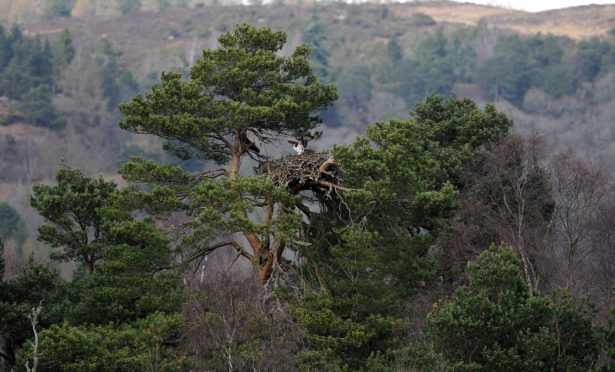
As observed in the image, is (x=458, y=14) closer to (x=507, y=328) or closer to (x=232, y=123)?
(x=232, y=123)

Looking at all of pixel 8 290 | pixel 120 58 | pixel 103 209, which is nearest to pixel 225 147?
pixel 103 209

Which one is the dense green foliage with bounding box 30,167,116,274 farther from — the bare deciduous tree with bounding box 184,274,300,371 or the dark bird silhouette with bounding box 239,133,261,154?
the dark bird silhouette with bounding box 239,133,261,154

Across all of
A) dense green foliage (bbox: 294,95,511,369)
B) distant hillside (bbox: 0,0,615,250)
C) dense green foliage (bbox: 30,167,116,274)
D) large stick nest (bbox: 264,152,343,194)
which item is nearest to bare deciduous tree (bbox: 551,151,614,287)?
dense green foliage (bbox: 294,95,511,369)

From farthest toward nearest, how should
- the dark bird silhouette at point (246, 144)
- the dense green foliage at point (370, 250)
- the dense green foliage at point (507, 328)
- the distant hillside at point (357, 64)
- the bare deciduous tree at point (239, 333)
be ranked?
the distant hillside at point (357, 64), the dark bird silhouette at point (246, 144), the dense green foliage at point (370, 250), the bare deciduous tree at point (239, 333), the dense green foliage at point (507, 328)

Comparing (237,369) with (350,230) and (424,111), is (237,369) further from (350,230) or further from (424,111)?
(424,111)

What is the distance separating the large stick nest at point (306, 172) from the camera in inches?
782

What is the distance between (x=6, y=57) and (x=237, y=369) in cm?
7936

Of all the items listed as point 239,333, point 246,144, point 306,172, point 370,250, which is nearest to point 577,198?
point 370,250

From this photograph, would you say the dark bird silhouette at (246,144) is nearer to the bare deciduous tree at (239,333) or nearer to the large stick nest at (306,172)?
the large stick nest at (306,172)

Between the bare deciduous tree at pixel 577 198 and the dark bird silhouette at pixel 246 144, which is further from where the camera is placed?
the bare deciduous tree at pixel 577 198

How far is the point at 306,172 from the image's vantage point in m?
20.2

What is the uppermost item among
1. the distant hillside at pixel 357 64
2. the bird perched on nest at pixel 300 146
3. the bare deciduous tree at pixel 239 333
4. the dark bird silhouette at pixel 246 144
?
the bird perched on nest at pixel 300 146

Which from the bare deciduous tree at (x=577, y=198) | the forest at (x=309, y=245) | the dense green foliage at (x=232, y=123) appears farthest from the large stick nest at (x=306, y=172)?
the bare deciduous tree at (x=577, y=198)

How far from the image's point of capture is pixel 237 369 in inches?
693
